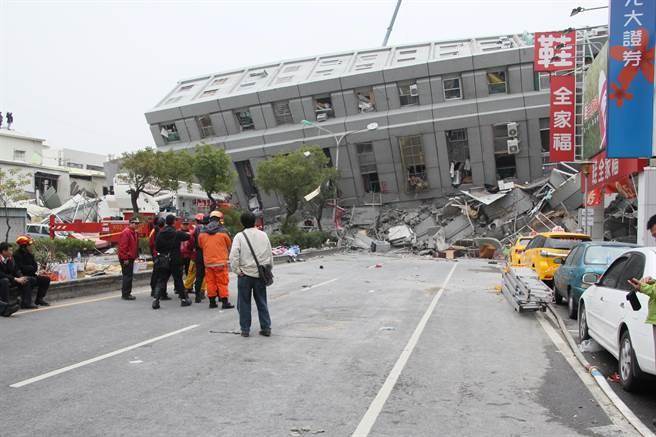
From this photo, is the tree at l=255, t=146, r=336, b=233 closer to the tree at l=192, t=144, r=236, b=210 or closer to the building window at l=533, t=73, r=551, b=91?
the tree at l=192, t=144, r=236, b=210

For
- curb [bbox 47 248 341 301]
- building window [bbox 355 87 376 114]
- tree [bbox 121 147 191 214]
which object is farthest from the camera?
building window [bbox 355 87 376 114]

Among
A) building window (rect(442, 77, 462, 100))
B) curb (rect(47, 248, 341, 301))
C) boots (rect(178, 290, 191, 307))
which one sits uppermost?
building window (rect(442, 77, 462, 100))

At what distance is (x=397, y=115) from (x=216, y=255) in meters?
37.0

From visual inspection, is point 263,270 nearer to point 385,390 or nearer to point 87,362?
point 87,362

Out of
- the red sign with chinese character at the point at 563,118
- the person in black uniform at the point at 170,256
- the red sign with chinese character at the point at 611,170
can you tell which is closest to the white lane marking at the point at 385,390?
the person in black uniform at the point at 170,256

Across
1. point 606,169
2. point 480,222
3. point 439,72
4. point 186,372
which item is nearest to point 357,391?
point 186,372

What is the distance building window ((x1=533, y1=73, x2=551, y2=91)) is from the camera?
1715 inches

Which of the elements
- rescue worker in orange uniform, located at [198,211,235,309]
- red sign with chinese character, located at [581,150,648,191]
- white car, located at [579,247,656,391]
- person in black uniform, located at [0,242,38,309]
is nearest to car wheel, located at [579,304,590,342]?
white car, located at [579,247,656,391]

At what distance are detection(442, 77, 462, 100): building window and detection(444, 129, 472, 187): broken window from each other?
2684 millimetres

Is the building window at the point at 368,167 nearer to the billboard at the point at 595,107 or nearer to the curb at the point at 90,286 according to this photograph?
the billboard at the point at 595,107

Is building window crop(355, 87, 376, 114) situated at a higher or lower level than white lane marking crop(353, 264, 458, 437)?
higher

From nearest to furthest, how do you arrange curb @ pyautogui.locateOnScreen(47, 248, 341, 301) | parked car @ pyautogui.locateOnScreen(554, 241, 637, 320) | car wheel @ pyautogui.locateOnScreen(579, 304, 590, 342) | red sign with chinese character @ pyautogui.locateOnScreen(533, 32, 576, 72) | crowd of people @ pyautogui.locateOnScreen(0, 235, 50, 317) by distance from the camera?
car wheel @ pyautogui.locateOnScreen(579, 304, 590, 342) < crowd of people @ pyautogui.locateOnScreen(0, 235, 50, 317) < parked car @ pyautogui.locateOnScreen(554, 241, 637, 320) < curb @ pyautogui.locateOnScreen(47, 248, 341, 301) < red sign with chinese character @ pyautogui.locateOnScreen(533, 32, 576, 72)

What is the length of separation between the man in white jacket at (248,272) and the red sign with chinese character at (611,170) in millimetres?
13941

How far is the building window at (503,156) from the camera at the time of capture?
148ft
